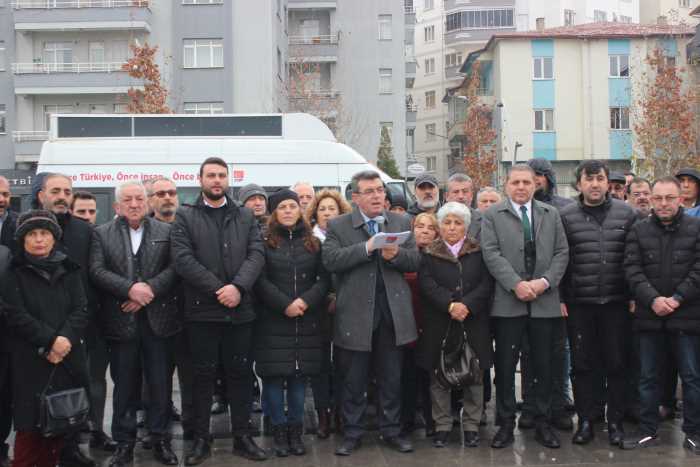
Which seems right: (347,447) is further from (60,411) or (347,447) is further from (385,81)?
(385,81)

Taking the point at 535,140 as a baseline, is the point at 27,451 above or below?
below

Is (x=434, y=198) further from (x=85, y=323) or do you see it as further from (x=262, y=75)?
(x=262, y=75)

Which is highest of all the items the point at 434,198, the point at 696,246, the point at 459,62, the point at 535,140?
the point at 459,62

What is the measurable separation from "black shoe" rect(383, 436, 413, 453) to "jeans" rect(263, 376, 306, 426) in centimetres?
80

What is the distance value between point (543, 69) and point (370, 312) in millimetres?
41517

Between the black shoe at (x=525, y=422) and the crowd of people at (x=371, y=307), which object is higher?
the crowd of people at (x=371, y=307)

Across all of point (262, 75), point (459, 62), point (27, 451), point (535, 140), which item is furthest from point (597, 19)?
point (27, 451)

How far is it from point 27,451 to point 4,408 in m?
0.84

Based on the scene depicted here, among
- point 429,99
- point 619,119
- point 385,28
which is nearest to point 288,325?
point 385,28

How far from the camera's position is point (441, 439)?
22.4 feet

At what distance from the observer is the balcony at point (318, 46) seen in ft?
137

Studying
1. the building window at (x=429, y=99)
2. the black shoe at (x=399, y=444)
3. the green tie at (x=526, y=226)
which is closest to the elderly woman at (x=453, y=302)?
the black shoe at (x=399, y=444)

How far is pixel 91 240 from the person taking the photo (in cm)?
659

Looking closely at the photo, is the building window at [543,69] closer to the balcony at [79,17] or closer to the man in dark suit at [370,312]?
the balcony at [79,17]
